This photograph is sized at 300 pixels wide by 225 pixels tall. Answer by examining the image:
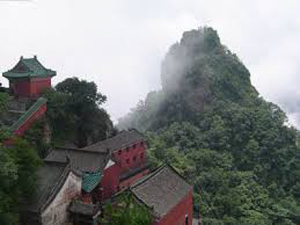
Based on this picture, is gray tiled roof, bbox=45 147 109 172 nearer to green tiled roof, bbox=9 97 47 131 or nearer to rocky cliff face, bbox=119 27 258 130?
green tiled roof, bbox=9 97 47 131

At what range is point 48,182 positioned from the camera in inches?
813

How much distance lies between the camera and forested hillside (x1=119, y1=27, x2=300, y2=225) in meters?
40.8

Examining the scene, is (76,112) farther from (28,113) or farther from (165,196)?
(165,196)

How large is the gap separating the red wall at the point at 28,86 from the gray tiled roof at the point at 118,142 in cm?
519

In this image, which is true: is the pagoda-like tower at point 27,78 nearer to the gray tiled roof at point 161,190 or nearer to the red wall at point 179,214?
the gray tiled roof at point 161,190

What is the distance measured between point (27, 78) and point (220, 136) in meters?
25.0

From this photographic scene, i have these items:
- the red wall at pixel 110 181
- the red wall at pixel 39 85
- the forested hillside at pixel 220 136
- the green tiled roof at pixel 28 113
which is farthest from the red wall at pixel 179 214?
the red wall at pixel 39 85

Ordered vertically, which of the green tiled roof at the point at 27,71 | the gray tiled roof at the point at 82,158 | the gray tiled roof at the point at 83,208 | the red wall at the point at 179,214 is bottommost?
the red wall at the point at 179,214

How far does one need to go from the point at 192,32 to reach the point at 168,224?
44483mm

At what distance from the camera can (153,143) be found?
45062mm

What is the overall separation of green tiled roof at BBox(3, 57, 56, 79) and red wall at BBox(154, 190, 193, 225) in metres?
12.4

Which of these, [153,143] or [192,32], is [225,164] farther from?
[192,32]

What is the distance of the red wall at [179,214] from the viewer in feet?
70.5

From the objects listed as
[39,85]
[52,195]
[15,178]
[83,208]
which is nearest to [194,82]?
[39,85]
